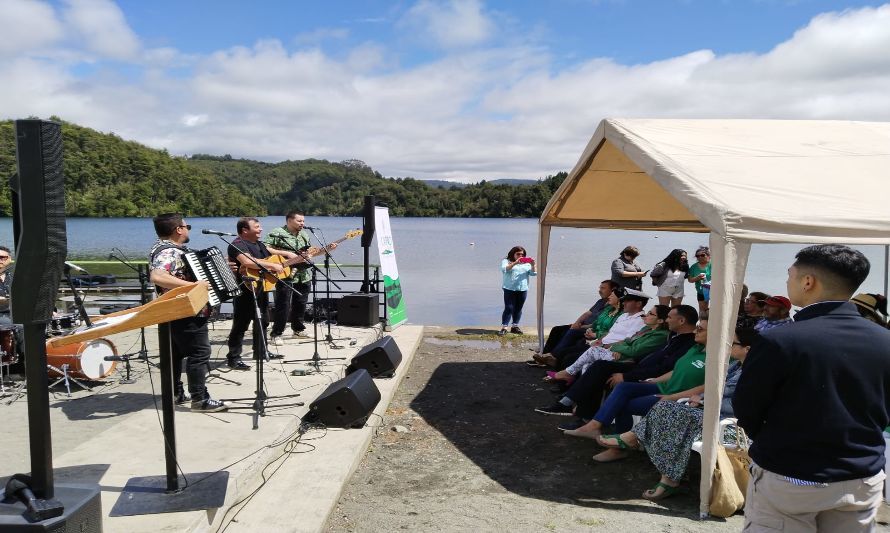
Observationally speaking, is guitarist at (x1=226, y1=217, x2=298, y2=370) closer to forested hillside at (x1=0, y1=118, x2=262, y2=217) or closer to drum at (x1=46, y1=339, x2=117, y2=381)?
drum at (x1=46, y1=339, x2=117, y2=381)

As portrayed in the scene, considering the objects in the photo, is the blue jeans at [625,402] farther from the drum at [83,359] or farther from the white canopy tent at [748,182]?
the drum at [83,359]

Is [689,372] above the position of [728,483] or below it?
above

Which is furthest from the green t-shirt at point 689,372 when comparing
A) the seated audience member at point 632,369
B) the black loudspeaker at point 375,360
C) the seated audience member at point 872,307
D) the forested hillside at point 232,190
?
the forested hillside at point 232,190

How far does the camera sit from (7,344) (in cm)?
549

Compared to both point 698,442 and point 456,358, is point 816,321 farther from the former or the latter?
point 456,358

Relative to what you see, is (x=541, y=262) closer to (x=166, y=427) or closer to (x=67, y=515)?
(x=166, y=427)

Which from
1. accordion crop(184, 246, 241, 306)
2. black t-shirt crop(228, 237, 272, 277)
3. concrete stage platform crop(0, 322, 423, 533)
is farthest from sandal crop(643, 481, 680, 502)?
black t-shirt crop(228, 237, 272, 277)

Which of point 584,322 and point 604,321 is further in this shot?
point 584,322

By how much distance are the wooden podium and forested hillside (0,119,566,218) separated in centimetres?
3491

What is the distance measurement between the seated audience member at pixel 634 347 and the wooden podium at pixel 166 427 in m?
3.28

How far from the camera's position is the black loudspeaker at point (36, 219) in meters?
2.17

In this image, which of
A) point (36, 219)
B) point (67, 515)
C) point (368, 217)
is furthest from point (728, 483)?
point (368, 217)

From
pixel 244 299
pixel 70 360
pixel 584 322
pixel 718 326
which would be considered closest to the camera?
pixel 718 326

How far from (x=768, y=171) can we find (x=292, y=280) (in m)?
5.51
